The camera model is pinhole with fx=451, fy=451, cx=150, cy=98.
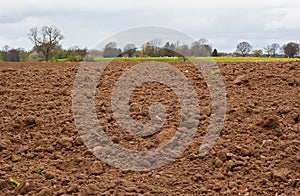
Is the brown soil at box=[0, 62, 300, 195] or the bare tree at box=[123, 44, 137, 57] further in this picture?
the bare tree at box=[123, 44, 137, 57]

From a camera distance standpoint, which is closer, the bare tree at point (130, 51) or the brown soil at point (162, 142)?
the brown soil at point (162, 142)

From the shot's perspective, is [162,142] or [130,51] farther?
[130,51]

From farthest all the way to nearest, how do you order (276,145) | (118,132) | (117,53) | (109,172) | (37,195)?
(117,53) < (118,132) < (276,145) < (109,172) < (37,195)

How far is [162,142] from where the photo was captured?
4.28 m

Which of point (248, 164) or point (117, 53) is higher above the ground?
point (117, 53)

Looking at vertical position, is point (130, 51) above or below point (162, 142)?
above

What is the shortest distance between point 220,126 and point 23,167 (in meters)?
1.92

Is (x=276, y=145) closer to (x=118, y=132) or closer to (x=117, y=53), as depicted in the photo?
(x=118, y=132)

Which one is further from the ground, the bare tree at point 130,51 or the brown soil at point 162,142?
the bare tree at point 130,51

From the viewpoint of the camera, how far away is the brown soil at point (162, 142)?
3.63m

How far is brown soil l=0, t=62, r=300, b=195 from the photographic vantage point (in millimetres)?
3635

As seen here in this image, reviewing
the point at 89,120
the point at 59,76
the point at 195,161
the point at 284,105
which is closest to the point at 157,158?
the point at 195,161

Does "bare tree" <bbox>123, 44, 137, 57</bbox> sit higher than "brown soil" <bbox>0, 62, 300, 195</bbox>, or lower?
higher

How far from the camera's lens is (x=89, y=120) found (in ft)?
15.6
